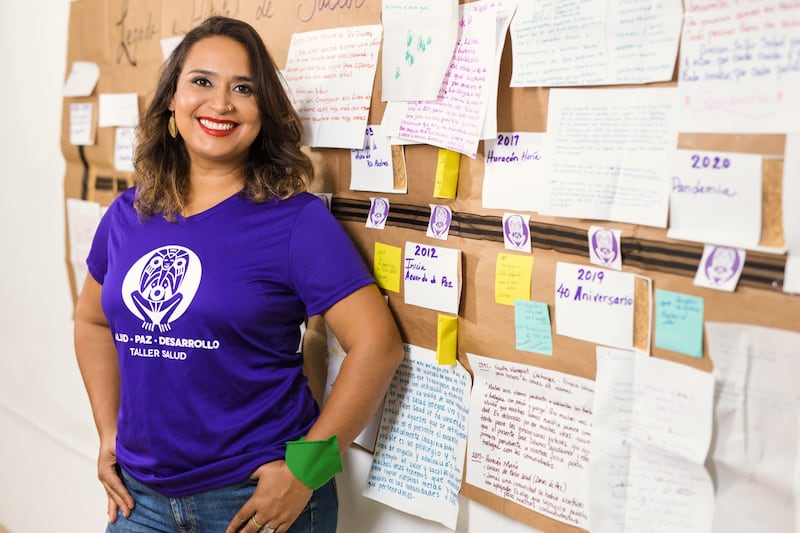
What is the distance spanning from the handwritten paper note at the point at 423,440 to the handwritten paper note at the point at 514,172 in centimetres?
29

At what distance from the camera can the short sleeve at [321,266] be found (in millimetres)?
1187

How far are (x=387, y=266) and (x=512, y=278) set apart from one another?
0.89 feet

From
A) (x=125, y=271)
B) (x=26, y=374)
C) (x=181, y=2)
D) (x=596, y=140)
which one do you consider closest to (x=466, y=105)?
(x=596, y=140)

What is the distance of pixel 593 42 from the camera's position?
0.98 metres

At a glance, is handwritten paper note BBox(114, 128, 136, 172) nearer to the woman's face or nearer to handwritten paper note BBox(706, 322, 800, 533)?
the woman's face

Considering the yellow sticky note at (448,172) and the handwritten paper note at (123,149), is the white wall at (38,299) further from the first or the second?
the yellow sticky note at (448,172)

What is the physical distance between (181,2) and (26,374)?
1420mm

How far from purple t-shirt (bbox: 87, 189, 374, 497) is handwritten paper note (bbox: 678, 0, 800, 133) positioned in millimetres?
574

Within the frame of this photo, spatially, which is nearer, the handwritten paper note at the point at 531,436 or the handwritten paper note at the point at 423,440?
the handwritten paper note at the point at 531,436

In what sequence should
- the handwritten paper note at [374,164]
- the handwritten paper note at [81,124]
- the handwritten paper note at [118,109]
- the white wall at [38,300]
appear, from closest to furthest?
the handwritten paper note at [374,164], the handwritten paper note at [118,109], the handwritten paper note at [81,124], the white wall at [38,300]

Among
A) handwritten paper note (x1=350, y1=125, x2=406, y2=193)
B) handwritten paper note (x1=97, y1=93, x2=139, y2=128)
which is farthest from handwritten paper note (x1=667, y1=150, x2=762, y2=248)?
handwritten paper note (x1=97, y1=93, x2=139, y2=128)

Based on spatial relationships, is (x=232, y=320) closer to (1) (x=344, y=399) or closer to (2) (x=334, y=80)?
(1) (x=344, y=399)

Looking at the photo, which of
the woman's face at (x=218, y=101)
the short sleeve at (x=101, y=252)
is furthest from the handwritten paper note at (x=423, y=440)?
the short sleeve at (x=101, y=252)

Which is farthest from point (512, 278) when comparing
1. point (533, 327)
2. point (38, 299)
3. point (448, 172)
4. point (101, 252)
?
point (38, 299)
